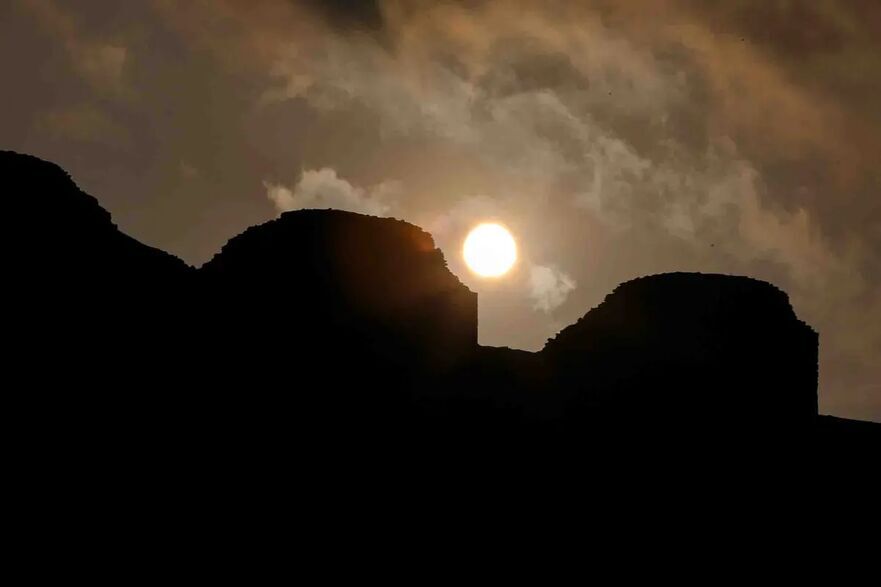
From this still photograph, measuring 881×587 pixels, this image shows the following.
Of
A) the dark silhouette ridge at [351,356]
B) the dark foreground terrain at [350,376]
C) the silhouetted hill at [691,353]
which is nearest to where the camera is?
the dark foreground terrain at [350,376]

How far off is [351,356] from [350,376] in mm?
347

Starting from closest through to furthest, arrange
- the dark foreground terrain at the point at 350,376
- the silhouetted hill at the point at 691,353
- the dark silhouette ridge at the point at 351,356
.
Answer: the dark foreground terrain at the point at 350,376 → the dark silhouette ridge at the point at 351,356 → the silhouetted hill at the point at 691,353

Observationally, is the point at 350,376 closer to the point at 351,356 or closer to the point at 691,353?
Answer: the point at 351,356

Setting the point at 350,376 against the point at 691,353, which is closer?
the point at 350,376

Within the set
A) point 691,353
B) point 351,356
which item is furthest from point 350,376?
point 691,353

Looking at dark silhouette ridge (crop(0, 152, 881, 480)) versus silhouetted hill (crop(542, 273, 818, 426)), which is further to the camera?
silhouetted hill (crop(542, 273, 818, 426))

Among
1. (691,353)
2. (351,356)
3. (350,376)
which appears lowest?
(350,376)

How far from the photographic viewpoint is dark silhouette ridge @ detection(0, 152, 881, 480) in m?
13.2

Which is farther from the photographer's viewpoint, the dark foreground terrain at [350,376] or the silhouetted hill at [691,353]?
the silhouetted hill at [691,353]

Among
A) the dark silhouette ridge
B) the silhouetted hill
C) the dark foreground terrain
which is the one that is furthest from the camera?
the silhouetted hill

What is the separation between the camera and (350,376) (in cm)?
1481

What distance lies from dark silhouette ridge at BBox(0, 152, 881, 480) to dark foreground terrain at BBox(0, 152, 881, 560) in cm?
3

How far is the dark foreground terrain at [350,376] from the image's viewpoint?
13.0 meters

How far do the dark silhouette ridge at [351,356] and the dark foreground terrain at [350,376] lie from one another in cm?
3
